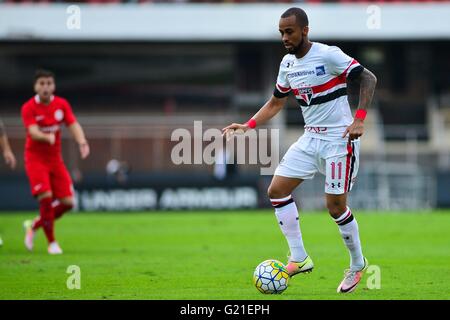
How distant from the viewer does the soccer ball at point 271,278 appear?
996cm

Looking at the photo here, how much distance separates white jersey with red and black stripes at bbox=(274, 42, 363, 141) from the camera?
1020 centimetres

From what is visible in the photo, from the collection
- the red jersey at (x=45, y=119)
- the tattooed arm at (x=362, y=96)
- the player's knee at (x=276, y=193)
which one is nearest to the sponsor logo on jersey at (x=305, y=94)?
the tattooed arm at (x=362, y=96)

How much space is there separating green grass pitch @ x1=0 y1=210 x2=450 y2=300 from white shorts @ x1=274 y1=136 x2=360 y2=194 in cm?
117

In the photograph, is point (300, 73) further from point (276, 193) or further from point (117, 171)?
point (117, 171)

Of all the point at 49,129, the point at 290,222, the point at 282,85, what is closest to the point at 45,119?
the point at 49,129

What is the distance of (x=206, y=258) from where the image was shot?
47.6 ft

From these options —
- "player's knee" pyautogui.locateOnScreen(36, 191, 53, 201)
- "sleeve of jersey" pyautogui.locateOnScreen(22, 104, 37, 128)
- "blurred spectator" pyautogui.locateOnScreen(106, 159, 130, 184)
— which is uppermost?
"sleeve of jersey" pyautogui.locateOnScreen(22, 104, 37, 128)

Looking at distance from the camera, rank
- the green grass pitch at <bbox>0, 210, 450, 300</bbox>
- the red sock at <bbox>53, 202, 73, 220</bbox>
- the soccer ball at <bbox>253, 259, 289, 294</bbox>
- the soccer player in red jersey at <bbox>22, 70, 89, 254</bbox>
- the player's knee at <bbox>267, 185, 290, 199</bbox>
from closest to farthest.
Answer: the soccer ball at <bbox>253, 259, 289, 294</bbox>, the green grass pitch at <bbox>0, 210, 450, 300</bbox>, the player's knee at <bbox>267, 185, 290, 199</bbox>, the soccer player in red jersey at <bbox>22, 70, 89, 254</bbox>, the red sock at <bbox>53, 202, 73, 220</bbox>

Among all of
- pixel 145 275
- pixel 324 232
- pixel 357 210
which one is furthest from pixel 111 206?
pixel 145 275

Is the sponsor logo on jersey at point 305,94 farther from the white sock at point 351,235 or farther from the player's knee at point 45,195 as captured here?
the player's knee at point 45,195

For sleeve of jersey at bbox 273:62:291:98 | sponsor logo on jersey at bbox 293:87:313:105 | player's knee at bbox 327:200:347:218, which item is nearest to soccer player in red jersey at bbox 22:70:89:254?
sleeve of jersey at bbox 273:62:291:98

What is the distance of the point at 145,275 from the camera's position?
39.3 feet

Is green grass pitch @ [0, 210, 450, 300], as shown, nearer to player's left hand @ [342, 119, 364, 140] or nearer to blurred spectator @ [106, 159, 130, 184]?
player's left hand @ [342, 119, 364, 140]

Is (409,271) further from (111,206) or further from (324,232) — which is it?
(111,206)
